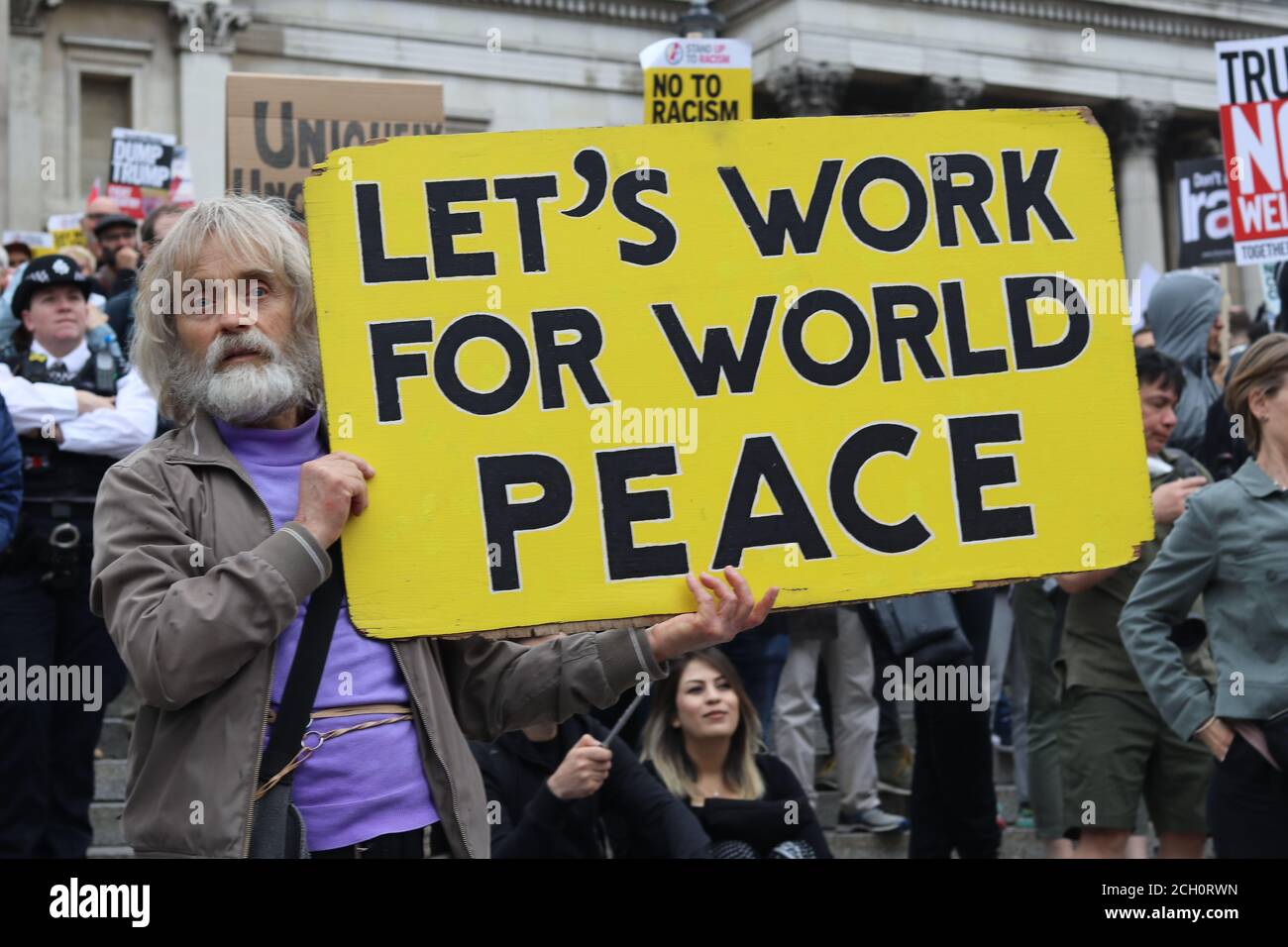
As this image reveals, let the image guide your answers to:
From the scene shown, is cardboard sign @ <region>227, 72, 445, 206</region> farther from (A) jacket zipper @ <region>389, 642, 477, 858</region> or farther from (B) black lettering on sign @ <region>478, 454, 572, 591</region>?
(A) jacket zipper @ <region>389, 642, 477, 858</region>

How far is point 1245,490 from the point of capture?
472cm

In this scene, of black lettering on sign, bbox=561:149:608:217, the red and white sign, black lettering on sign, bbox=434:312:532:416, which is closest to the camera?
black lettering on sign, bbox=434:312:532:416

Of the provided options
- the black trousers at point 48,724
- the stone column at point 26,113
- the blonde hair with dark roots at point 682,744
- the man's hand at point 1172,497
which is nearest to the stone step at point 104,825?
the black trousers at point 48,724

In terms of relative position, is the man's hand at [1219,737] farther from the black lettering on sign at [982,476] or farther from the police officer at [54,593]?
the police officer at [54,593]

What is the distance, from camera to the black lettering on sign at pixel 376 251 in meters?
3.19

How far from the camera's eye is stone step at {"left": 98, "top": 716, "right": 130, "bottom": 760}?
8.13 m

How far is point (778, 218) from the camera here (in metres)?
3.32

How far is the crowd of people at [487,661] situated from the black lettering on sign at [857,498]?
25cm

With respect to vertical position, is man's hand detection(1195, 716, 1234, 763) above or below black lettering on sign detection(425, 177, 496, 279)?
below

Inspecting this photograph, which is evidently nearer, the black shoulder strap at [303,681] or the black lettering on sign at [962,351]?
the black shoulder strap at [303,681]

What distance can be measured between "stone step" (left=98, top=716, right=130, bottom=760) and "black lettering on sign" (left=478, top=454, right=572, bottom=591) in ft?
17.9

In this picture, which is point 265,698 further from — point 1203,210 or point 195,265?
point 1203,210

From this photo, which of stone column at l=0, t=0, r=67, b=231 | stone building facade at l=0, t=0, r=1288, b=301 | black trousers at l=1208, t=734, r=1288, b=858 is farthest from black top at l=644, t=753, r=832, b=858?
stone column at l=0, t=0, r=67, b=231

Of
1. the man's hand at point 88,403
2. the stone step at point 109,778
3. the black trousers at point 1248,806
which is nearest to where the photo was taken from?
the black trousers at point 1248,806
